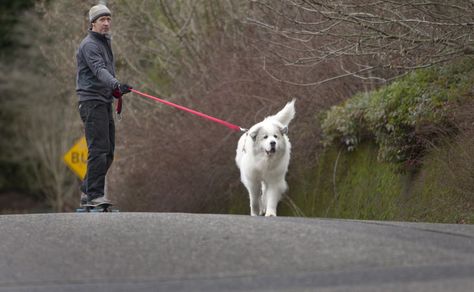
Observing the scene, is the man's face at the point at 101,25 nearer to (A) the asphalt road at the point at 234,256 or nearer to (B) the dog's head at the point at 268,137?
(B) the dog's head at the point at 268,137

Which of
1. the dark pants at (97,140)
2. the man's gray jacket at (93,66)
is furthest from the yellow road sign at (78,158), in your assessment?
the man's gray jacket at (93,66)

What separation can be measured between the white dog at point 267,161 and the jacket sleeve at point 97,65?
212 centimetres

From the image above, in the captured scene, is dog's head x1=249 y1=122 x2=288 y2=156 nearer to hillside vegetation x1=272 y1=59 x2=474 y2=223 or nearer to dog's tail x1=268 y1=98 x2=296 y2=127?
dog's tail x1=268 y1=98 x2=296 y2=127

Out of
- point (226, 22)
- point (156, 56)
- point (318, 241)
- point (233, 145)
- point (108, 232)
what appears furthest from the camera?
point (156, 56)

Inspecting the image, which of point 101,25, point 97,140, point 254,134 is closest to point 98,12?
point 101,25

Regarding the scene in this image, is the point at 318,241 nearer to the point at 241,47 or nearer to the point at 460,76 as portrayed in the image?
the point at 460,76

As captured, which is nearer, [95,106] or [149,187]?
[95,106]

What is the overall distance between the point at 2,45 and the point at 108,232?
34514 mm

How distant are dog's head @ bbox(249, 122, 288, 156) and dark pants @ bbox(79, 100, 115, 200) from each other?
178 centimetres

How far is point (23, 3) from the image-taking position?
42.2m

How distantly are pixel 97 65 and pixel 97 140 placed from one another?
2.95 feet

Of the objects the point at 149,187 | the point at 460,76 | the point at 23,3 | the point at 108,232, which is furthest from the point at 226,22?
the point at 23,3

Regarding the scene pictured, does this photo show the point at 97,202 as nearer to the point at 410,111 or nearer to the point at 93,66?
the point at 93,66

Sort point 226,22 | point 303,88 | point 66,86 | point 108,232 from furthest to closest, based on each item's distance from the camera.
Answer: point 66,86, point 226,22, point 303,88, point 108,232
